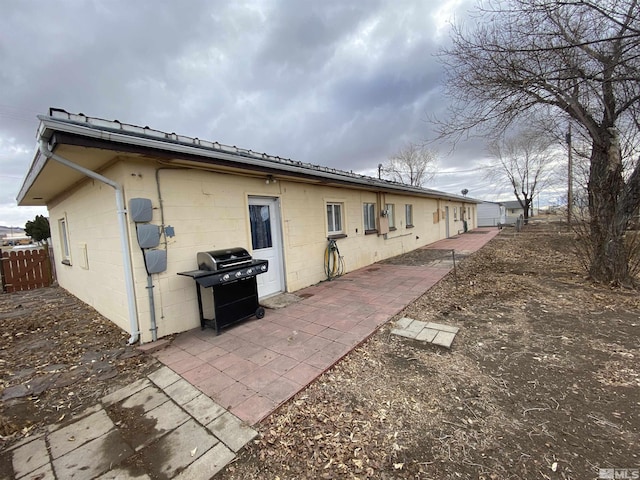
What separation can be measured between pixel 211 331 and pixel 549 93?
7.44 m

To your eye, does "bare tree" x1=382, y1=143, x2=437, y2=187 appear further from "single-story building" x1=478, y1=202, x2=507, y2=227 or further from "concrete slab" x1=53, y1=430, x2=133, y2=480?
"concrete slab" x1=53, y1=430, x2=133, y2=480

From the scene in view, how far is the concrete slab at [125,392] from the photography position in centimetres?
246

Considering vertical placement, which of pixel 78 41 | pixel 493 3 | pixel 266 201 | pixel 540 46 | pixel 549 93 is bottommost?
pixel 266 201

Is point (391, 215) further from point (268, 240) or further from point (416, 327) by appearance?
point (416, 327)

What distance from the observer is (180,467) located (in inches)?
67.0

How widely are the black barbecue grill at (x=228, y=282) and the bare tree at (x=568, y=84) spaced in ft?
16.3

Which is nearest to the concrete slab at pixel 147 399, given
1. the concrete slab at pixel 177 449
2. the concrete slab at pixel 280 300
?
the concrete slab at pixel 177 449

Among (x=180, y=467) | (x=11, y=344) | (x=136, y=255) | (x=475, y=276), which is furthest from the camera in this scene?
(x=475, y=276)

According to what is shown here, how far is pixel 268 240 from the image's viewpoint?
209 inches

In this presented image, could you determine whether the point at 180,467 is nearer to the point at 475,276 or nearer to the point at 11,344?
the point at 11,344

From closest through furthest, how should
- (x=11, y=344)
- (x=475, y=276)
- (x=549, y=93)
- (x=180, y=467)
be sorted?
(x=180, y=467) → (x=11, y=344) → (x=549, y=93) → (x=475, y=276)

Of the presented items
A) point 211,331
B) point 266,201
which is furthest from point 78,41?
point 211,331

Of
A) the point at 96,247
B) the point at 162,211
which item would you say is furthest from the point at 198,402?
the point at 96,247

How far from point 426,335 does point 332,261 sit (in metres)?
3.62
